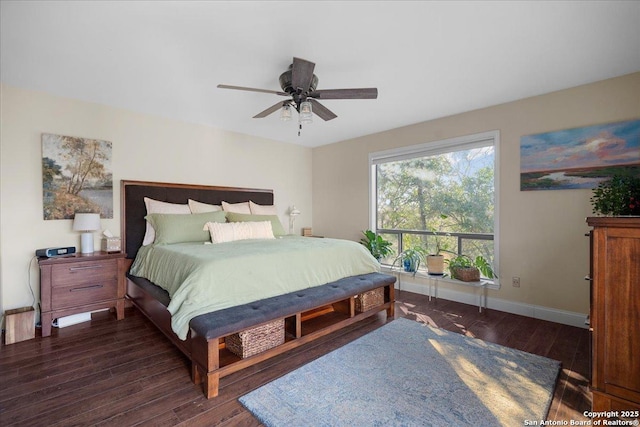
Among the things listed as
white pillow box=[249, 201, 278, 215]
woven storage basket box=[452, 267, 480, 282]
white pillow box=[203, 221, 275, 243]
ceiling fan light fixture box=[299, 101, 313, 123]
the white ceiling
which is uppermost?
the white ceiling

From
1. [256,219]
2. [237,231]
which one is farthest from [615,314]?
[256,219]

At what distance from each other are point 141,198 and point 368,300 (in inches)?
123

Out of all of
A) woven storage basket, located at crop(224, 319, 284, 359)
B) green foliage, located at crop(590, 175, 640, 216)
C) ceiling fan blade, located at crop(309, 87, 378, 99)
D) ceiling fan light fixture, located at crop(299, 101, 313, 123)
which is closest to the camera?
green foliage, located at crop(590, 175, 640, 216)

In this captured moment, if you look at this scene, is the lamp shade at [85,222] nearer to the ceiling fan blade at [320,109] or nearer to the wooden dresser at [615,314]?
the ceiling fan blade at [320,109]

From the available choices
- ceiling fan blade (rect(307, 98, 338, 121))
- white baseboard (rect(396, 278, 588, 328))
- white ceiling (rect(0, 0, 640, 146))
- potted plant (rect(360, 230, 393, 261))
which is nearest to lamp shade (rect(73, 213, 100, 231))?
white ceiling (rect(0, 0, 640, 146))

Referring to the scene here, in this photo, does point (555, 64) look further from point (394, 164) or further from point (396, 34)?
point (394, 164)

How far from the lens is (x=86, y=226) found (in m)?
3.00

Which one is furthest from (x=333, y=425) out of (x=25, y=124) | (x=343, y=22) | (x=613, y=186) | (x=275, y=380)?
(x=25, y=124)

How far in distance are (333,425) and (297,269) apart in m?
1.30

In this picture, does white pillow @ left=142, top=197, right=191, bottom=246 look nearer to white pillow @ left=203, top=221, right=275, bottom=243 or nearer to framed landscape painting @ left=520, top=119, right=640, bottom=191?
white pillow @ left=203, top=221, right=275, bottom=243

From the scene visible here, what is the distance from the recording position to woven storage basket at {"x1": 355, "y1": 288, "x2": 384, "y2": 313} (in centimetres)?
299

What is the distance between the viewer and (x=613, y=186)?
1860 millimetres

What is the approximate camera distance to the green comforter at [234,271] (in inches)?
80.9

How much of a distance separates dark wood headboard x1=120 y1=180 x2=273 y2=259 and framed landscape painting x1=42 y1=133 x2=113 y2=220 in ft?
0.53
